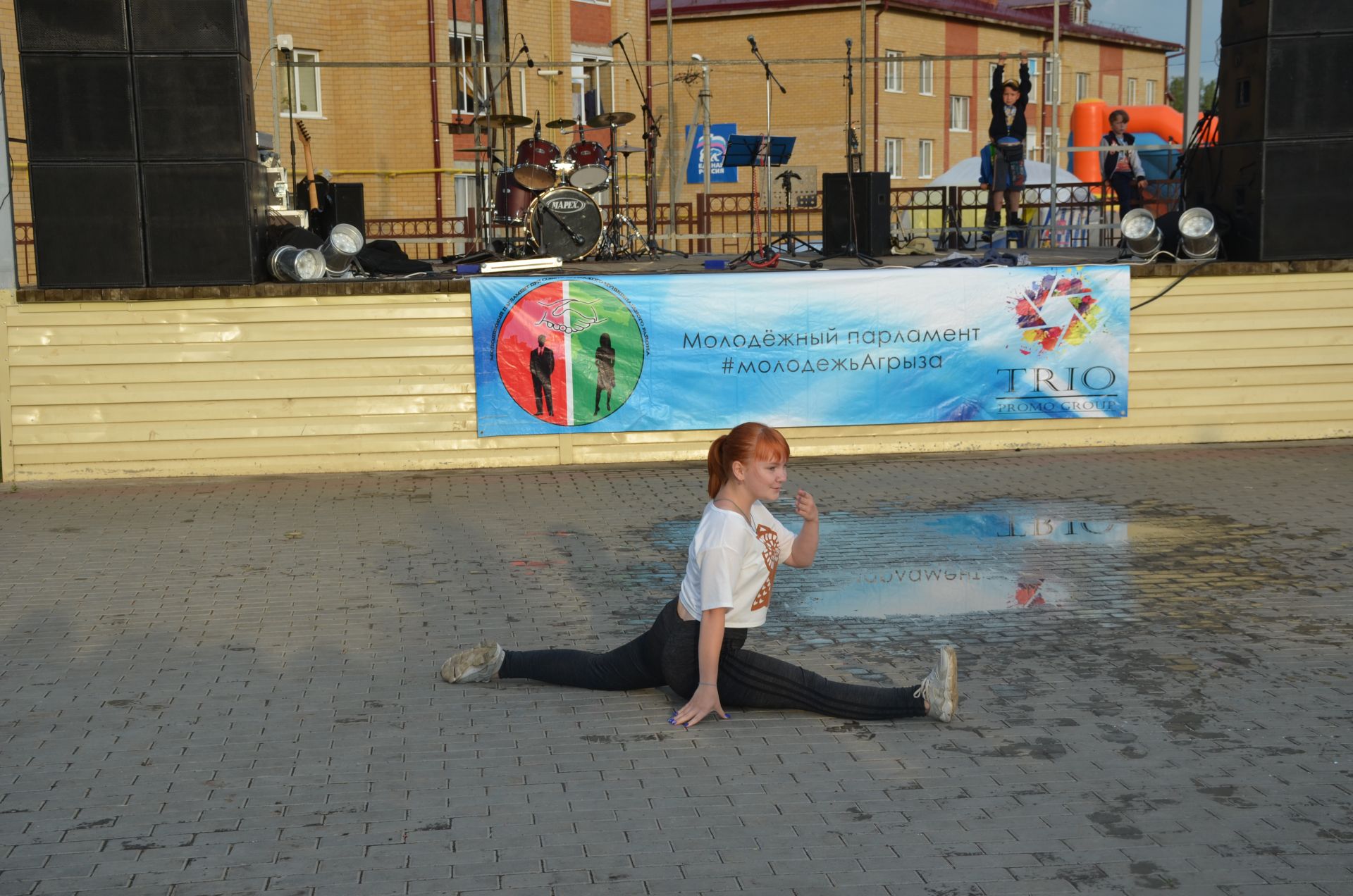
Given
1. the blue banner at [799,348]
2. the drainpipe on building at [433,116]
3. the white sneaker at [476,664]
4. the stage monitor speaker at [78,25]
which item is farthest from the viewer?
the drainpipe on building at [433,116]

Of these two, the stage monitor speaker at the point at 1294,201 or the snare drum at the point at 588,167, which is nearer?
the stage monitor speaker at the point at 1294,201

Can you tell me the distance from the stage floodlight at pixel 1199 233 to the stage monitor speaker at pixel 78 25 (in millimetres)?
9187

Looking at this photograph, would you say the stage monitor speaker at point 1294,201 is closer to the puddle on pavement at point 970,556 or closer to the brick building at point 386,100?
the puddle on pavement at point 970,556

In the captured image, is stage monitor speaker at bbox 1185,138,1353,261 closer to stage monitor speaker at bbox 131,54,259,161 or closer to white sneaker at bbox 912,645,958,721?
white sneaker at bbox 912,645,958,721

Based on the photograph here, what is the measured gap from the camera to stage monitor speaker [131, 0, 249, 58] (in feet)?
37.9

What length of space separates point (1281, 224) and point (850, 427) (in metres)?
4.31

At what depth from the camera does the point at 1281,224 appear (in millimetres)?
12766

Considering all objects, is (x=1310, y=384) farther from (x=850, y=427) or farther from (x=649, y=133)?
(x=649, y=133)

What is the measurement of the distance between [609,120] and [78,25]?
26.2 feet

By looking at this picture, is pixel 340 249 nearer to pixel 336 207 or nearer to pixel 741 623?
pixel 336 207

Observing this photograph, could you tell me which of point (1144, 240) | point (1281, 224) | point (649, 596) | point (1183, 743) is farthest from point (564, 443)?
point (1183, 743)

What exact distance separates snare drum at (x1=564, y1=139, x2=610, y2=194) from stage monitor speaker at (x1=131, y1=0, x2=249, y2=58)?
6.48 metres

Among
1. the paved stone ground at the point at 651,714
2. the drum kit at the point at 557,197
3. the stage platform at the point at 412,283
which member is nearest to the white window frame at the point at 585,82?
the drum kit at the point at 557,197

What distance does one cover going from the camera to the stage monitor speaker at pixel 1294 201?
41.5 feet
